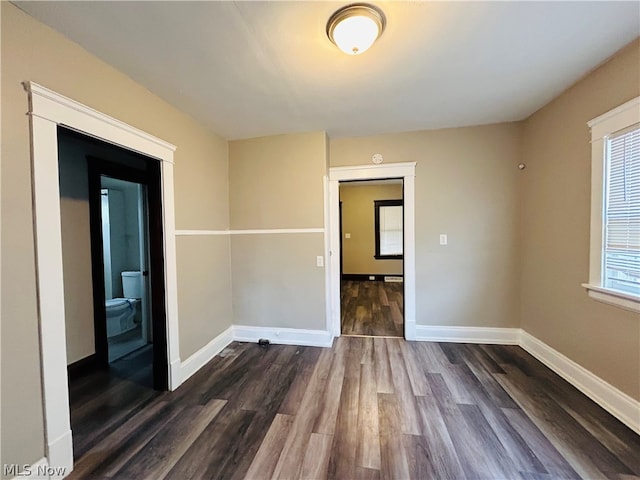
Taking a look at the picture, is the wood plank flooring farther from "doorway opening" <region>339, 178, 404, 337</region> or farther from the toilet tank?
"doorway opening" <region>339, 178, 404, 337</region>

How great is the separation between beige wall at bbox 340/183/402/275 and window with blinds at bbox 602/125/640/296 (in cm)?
508

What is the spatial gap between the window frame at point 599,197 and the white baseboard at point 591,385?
0.62 m

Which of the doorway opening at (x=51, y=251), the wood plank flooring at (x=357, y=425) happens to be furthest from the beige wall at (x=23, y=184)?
the wood plank flooring at (x=357, y=425)

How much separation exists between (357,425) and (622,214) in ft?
7.87

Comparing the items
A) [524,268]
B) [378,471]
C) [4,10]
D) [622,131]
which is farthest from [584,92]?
[4,10]

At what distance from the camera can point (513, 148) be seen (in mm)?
3066

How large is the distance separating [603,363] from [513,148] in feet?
7.36

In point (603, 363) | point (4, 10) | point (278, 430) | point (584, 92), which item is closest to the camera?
point (4, 10)

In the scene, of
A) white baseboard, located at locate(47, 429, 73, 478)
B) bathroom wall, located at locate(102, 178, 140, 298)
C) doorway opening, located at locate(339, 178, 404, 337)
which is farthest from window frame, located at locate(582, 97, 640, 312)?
bathroom wall, located at locate(102, 178, 140, 298)

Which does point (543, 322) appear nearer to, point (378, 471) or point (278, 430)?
point (378, 471)

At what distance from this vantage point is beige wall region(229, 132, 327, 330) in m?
3.20

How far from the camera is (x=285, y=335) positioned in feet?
10.9

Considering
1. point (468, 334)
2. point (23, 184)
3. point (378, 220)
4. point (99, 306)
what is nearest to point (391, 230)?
point (378, 220)

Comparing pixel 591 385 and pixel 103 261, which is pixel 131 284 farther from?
pixel 591 385
